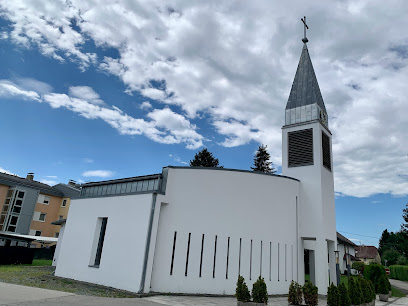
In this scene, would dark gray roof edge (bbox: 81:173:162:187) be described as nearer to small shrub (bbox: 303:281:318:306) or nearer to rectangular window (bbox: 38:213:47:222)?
small shrub (bbox: 303:281:318:306)

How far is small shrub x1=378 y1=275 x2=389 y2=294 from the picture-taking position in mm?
17109

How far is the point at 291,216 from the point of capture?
57.7 feet

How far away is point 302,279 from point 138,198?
33.2ft

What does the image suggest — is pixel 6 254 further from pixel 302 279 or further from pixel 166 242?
pixel 302 279

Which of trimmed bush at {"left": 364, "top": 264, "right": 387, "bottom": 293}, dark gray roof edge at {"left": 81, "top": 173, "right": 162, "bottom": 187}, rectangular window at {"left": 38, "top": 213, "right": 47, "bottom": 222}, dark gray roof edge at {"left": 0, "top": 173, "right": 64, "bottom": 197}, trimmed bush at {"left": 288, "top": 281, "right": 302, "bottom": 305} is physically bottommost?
trimmed bush at {"left": 288, "top": 281, "right": 302, "bottom": 305}

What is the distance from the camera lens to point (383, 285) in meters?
17.3

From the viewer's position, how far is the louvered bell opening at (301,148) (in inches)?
760

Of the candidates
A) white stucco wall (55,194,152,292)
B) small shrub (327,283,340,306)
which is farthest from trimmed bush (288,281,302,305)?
white stucco wall (55,194,152,292)

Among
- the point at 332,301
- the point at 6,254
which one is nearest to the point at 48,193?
the point at 6,254

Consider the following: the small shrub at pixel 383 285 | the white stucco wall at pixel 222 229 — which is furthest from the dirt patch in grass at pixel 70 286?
the small shrub at pixel 383 285

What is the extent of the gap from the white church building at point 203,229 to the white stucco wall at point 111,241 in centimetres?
5

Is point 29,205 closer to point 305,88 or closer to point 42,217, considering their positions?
point 42,217

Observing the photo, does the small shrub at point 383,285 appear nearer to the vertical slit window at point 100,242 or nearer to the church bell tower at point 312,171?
the church bell tower at point 312,171

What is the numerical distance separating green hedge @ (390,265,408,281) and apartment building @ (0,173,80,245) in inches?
1637
